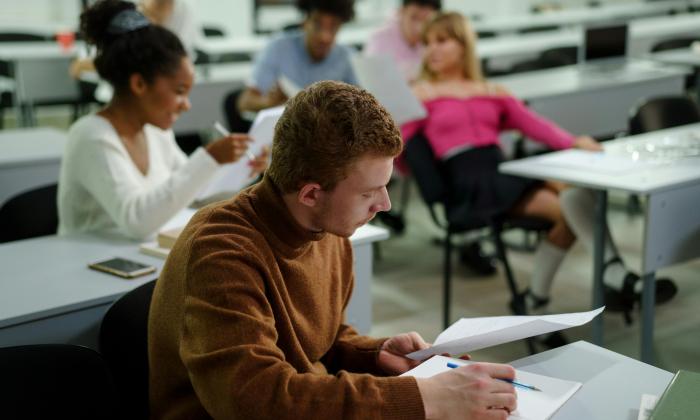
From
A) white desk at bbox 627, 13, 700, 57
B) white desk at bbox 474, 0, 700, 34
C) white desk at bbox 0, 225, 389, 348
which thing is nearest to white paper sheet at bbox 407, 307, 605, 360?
white desk at bbox 0, 225, 389, 348

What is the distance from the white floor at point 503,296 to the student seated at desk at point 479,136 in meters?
0.21

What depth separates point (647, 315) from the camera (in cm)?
261

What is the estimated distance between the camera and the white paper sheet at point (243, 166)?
2.33 meters

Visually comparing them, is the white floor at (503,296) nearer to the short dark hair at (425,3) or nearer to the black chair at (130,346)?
the short dark hair at (425,3)

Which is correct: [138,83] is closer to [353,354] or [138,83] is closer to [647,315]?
[353,354]

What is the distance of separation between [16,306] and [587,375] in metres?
1.13

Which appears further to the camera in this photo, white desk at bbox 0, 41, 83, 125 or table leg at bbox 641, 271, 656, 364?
white desk at bbox 0, 41, 83, 125

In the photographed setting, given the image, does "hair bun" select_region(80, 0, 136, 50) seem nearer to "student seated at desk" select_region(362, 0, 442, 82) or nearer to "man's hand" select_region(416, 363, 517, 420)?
"man's hand" select_region(416, 363, 517, 420)

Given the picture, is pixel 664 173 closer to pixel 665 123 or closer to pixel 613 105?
pixel 665 123

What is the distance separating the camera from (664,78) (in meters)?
4.75

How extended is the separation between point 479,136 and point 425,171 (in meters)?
0.30

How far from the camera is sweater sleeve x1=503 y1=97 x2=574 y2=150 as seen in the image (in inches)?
131

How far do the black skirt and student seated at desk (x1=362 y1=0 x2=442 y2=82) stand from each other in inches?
53.9

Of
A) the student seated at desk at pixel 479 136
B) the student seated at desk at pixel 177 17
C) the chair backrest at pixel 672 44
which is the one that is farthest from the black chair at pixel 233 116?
the chair backrest at pixel 672 44
